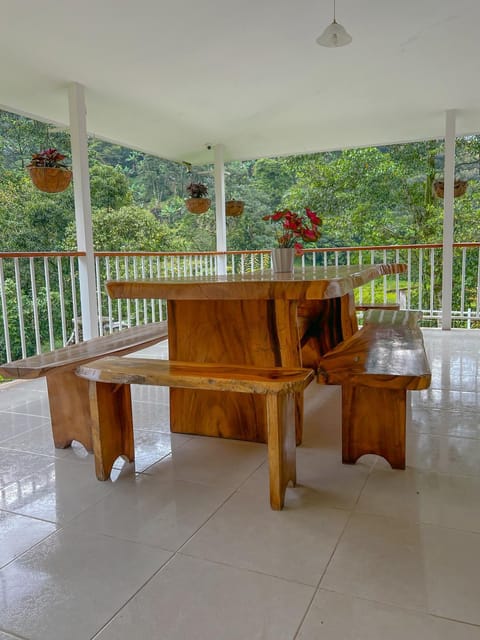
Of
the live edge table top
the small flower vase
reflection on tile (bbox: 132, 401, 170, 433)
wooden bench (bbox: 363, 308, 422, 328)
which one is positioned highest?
the small flower vase

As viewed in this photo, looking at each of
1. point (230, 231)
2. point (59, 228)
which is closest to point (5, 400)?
point (59, 228)

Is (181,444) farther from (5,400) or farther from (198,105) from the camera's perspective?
(198,105)

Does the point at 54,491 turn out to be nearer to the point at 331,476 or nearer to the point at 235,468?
the point at 235,468

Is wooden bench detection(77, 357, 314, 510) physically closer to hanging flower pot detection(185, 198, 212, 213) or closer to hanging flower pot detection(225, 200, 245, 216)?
hanging flower pot detection(185, 198, 212, 213)

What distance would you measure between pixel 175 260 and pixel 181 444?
13.7ft

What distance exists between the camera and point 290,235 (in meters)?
2.54

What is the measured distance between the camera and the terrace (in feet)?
3.81

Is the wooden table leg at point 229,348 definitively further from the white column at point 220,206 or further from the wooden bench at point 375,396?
the white column at point 220,206

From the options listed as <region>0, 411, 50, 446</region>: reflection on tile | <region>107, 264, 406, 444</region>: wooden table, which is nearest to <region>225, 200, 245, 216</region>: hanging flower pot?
<region>107, 264, 406, 444</region>: wooden table

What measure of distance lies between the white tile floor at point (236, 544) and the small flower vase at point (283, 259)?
883 mm

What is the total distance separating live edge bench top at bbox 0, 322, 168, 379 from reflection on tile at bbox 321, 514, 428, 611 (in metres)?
1.23

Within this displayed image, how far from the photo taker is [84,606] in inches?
46.0

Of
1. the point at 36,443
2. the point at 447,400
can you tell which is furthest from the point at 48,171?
the point at 447,400

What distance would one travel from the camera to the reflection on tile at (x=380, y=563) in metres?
1.18
